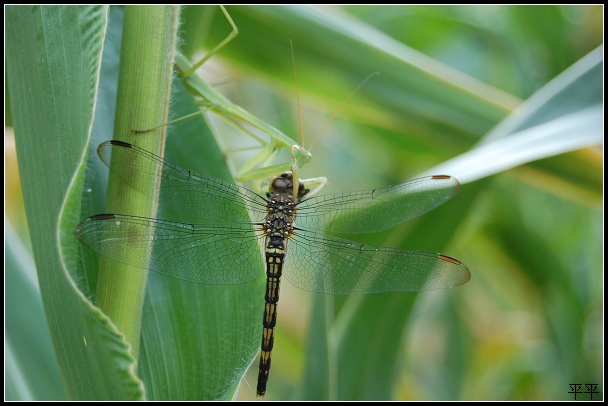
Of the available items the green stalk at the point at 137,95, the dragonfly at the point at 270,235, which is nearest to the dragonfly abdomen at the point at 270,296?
the dragonfly at the point at 270,235

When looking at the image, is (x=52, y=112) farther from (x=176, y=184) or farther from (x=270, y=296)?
(x=270, y=296)

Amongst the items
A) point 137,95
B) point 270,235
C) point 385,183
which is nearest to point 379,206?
point 270,235

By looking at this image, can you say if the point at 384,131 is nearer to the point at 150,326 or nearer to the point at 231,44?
the point at 231,44

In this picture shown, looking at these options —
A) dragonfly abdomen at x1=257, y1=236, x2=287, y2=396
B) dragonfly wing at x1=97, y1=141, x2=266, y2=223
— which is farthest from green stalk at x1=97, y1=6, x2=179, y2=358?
dragonfly abdomen at x1=257, y1=236, x2=287, y2=396

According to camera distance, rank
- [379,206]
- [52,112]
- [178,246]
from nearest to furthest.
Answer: [52,112] < [178,246] < [379,206]

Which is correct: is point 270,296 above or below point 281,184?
below

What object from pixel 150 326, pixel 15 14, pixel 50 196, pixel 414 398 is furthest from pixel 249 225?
pixel 414 398
